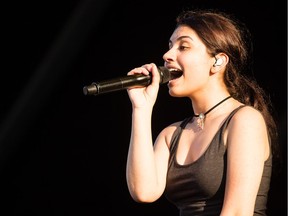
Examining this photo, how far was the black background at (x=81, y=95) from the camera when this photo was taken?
291 cm

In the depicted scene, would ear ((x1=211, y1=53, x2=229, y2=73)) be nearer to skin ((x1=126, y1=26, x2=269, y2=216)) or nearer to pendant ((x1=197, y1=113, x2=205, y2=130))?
skin ((x1=126, y1=26, x2=269, y2=216))

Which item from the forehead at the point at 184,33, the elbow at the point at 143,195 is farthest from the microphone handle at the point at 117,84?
the elbow at the point at 143,195

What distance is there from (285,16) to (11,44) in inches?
52.5

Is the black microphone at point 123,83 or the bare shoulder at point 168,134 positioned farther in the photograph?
the bare shoulder at point 168,134

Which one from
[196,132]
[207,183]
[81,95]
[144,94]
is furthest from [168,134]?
[81,95]

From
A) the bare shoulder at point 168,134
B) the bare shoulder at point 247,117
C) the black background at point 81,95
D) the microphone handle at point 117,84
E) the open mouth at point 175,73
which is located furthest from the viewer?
the black background at point 81,95

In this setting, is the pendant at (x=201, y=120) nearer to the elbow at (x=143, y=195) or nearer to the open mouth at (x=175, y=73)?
the open mouth at (x=175, y=73)

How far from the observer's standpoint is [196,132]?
1949mm

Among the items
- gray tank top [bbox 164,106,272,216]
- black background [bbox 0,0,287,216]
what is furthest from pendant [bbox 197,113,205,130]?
black background [bbox 0,0,287,216]

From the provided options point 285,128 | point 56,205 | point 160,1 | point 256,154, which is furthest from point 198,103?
point 56,205

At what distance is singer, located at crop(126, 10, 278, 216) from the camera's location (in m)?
1.71

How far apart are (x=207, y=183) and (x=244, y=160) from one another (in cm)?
13

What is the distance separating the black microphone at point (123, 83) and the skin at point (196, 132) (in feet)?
0.06

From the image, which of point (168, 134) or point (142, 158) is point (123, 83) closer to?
point (142, 158)
